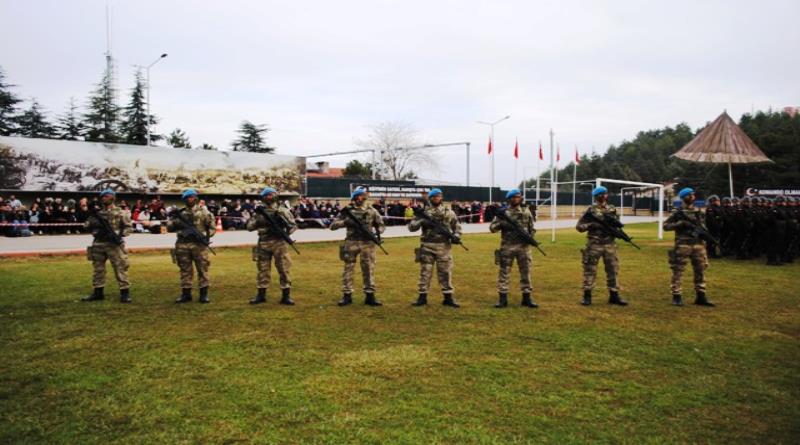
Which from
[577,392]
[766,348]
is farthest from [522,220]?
[577,392]

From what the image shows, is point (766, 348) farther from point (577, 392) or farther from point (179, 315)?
point (179, 315)

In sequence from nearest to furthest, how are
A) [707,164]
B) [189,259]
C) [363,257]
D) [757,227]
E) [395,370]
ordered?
[395,370]
[363,257]
[189,259]
[757,227]
[707,164]

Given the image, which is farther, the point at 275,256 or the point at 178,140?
the point at 178,140

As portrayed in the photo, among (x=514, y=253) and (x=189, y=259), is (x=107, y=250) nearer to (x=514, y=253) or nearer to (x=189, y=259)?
(x=189, y=259)

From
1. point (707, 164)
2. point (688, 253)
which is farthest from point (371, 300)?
point (707, 164)

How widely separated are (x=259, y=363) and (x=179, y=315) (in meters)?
3.41

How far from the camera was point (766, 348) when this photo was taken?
7.65 meters

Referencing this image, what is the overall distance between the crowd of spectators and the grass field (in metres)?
10.5

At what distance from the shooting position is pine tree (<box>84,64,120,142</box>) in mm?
47219

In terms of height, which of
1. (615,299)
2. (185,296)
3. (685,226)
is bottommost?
(615,299)

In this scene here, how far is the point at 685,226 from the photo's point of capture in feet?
35.1


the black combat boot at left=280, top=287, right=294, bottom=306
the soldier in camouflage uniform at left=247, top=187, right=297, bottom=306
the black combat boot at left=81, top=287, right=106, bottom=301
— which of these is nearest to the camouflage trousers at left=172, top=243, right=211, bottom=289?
the soldier in camouflage uniform at left=247, top=187, right=297, bottom=306

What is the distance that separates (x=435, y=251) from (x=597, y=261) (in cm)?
314

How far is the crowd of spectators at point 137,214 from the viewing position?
936 inches
